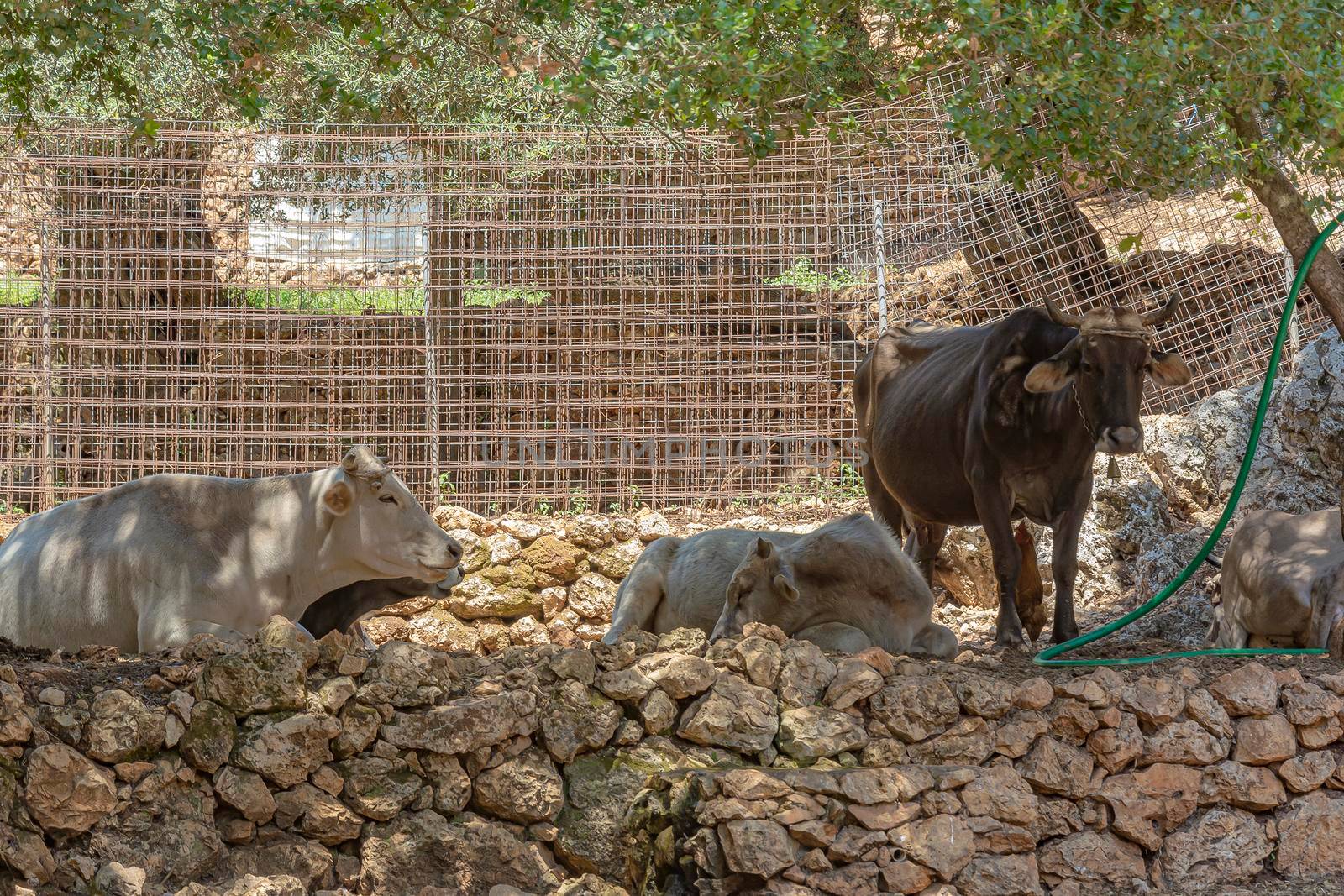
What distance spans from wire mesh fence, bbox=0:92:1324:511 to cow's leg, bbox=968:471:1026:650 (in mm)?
4487

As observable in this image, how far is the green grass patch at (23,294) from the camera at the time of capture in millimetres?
11945

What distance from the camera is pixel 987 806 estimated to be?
4.62 meters

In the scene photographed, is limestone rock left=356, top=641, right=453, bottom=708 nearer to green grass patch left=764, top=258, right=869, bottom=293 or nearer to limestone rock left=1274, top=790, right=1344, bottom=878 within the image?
limestone rock left=1274, top=790, right=1344, bottom=878

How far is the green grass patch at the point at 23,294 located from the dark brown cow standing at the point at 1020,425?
24.6 ft

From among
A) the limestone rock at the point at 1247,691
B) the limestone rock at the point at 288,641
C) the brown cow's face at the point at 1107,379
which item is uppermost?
the brown cow's face at the point at 1107,379

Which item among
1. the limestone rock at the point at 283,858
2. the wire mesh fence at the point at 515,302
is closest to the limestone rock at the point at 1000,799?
the limestone rock at the point at 283,858

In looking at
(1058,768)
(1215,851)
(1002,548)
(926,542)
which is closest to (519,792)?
(1058,768)

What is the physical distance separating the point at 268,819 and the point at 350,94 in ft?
10.8

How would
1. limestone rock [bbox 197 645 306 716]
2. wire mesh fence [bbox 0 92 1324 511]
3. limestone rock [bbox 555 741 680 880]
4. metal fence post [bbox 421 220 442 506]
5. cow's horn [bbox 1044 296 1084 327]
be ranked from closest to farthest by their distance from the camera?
1. limestone rock [bbox 197 645 306 716]
2. limestone rock [bbox 555 741 680 880]
3. cow's horn [bbox 1044 296 1084 327]
4. metal fence post [bbox 421 220 442 506]
5. wire mesh fence [bbox 0 92 1324 511]

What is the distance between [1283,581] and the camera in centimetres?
637

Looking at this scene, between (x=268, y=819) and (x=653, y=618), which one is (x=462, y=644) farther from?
(x=268, y=819)

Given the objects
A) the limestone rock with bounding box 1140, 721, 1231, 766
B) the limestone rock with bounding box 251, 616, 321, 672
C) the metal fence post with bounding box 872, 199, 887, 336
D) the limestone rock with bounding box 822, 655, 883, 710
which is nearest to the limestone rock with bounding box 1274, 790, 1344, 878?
the limestone rock with bounding box 1140, 721, 1231, 766

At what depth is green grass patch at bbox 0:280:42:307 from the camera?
1195 cm

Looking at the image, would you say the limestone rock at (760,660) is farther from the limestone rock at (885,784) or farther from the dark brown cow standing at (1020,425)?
the dark brown cow standing at (1020,425)
